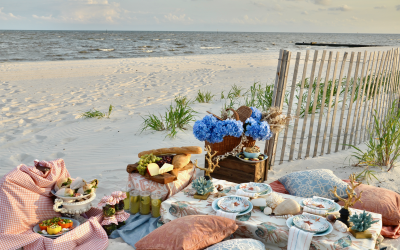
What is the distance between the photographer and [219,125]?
3.50 metres

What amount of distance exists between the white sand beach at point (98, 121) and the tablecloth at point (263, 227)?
544mm

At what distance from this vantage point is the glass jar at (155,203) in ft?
10.2

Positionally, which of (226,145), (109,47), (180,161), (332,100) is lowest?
(180,161)

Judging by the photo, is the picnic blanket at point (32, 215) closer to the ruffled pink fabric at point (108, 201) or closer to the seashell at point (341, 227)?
the ruffled pink fabric at point (108, 201)

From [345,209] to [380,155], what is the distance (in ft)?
7.03

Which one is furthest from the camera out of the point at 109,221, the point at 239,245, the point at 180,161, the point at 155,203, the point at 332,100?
the point at 332,100

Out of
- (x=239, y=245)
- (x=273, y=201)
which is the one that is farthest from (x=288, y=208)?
(x=239, y=245)

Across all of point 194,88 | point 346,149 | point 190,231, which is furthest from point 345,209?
point 194,88

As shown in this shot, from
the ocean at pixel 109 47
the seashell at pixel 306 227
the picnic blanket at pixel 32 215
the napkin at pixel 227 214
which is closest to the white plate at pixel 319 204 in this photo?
the seashell at pixel 306 227

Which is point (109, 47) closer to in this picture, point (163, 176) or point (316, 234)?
point (163, 176)

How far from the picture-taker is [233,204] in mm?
2660

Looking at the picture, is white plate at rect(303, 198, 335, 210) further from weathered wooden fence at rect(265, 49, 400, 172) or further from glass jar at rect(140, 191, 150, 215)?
weathered wooden fence at rect(265, 49, 400, 172)

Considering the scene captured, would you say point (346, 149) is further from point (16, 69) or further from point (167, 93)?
point (16, 69)

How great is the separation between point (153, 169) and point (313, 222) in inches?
63.3
